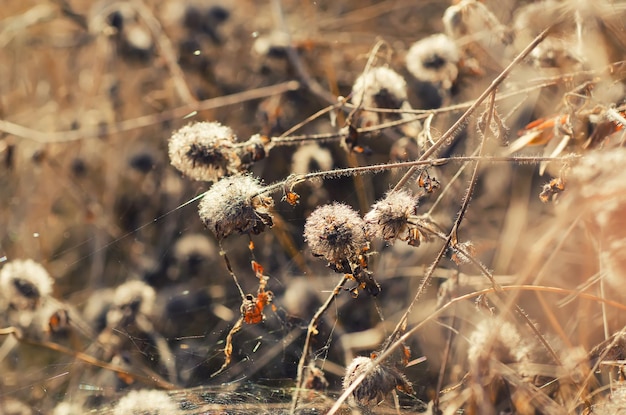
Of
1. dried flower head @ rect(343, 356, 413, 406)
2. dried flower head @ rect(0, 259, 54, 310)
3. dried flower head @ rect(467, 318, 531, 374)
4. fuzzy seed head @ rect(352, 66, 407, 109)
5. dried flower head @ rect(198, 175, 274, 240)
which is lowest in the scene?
dried flower head @ rect(467, 318, 531, 374)

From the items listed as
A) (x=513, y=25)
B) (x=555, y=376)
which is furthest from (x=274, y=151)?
(x=555, y=376)

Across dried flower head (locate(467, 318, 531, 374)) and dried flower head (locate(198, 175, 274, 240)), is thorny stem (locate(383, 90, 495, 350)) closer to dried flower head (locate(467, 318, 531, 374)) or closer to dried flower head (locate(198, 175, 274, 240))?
dried flower head (locate(467, 318, 531, 374))

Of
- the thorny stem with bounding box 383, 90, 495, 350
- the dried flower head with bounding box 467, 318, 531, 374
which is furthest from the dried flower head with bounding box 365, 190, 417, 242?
the dried flower head with bounding box 467, 318, 531, 374

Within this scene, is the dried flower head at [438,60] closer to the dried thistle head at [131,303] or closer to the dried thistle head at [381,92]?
the dried thistle head at [381,92]

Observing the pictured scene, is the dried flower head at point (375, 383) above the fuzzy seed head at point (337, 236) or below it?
below

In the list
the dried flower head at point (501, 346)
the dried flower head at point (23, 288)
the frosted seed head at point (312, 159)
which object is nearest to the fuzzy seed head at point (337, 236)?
the dried flower head at point (501, 346)

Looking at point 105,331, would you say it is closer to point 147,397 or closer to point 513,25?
point 147,397
